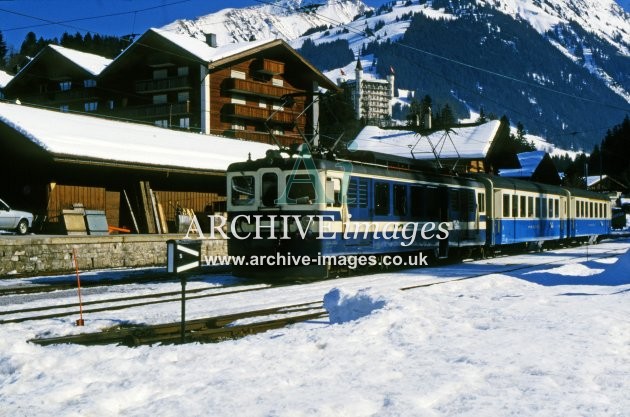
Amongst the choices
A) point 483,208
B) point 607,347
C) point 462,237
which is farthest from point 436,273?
point 607,347

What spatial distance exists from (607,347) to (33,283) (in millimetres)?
13094

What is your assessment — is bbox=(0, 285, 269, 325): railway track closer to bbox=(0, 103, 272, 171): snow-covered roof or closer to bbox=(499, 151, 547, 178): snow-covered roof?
bbox=(0, 103, 272, 171): snow-covered roof

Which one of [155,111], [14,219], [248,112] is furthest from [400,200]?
[155,111]

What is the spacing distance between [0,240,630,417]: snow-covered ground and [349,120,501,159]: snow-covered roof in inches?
1752

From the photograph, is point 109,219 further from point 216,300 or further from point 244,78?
point 244,78

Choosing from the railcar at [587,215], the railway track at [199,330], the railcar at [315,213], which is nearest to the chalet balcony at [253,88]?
the railcar at [587,215]

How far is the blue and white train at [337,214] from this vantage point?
49.6ft

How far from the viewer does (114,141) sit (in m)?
25.4

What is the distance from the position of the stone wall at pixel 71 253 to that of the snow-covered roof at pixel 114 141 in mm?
3072

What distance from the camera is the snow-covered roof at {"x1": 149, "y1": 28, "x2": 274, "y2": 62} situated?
47.2m

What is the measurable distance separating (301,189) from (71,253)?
8163 millimetres

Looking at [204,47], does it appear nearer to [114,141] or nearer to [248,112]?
[248,112]

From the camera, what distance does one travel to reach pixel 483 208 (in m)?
23.1

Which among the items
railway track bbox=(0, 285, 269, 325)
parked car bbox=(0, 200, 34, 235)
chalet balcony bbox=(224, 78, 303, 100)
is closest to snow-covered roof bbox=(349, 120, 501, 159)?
chalet balcony bbox=(224, 78, 303, 100)
